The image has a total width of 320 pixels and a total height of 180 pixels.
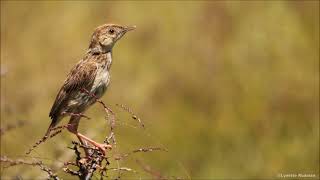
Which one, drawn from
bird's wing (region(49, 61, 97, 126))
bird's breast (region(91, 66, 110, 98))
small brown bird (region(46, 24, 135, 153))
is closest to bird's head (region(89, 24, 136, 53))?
small brown bird (region(46, 24, 135, 153))

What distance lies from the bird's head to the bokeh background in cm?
88

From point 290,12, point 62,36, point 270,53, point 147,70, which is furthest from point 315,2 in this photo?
point 62,36

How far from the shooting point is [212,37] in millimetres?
12445

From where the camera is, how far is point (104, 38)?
7551mm

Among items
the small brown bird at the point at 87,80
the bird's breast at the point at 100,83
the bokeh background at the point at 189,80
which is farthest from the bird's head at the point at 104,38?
the bokeh background at the point at 189,80

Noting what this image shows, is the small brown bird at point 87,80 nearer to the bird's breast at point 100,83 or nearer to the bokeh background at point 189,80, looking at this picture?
the bird's breast at point 100,83

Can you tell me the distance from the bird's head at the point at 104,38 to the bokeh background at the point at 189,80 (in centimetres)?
88

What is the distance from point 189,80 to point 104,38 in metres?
3.88

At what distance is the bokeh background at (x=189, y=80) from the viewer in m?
9.43

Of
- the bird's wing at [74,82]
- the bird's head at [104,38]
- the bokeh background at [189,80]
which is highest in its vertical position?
the bird's head at [104,38]

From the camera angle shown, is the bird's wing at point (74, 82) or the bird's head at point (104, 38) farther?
the bird's head at point (104, 38)

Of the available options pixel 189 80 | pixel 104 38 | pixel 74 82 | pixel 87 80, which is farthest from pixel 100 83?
pixel 189 80

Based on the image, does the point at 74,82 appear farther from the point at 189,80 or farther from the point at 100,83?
the point at 189,80

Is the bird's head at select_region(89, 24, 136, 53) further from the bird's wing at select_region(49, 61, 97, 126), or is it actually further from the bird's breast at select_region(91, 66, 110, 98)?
the bird's breast at select_region(91, 66, 110, 98)
